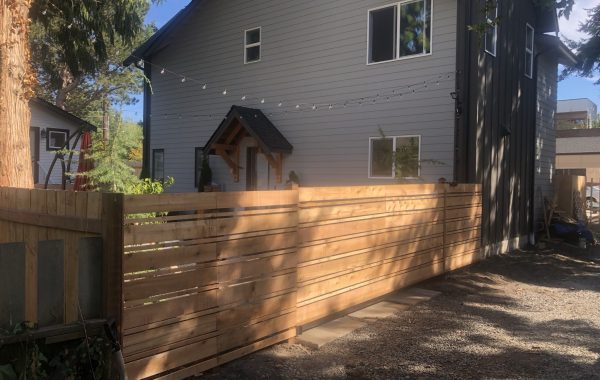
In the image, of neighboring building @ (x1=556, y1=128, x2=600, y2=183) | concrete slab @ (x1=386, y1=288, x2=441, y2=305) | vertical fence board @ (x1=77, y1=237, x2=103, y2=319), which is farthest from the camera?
neighboring building @ (x1=556, y1=128, x2=600, y2=183)

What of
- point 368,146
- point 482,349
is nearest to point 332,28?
point 368,146

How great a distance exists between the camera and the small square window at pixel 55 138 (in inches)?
794

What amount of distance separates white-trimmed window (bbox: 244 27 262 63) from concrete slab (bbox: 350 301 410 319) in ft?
31.8

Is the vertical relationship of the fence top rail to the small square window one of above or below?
below

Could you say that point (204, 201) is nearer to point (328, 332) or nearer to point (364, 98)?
point (328, 332)

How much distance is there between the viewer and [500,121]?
37.9 feet

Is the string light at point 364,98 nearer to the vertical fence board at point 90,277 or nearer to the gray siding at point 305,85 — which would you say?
the gray siding at point 305,85

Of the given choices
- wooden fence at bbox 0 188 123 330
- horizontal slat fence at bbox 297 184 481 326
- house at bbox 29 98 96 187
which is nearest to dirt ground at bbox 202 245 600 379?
horizontal slat fence at bbox 297 184 481 326

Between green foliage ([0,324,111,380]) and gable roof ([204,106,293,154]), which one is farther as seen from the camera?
gable roof ([204,106,293,154])

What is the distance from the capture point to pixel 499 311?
6.41 metres

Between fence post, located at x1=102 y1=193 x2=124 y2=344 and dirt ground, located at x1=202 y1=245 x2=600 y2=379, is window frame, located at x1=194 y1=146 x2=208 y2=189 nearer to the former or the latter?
dirt ground, located at x1=202 y1=245 x2=600 y2=379

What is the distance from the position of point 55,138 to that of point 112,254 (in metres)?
19.4

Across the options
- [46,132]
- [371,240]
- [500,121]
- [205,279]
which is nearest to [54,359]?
[205,279]

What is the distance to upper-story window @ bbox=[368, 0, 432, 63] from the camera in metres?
11.2
